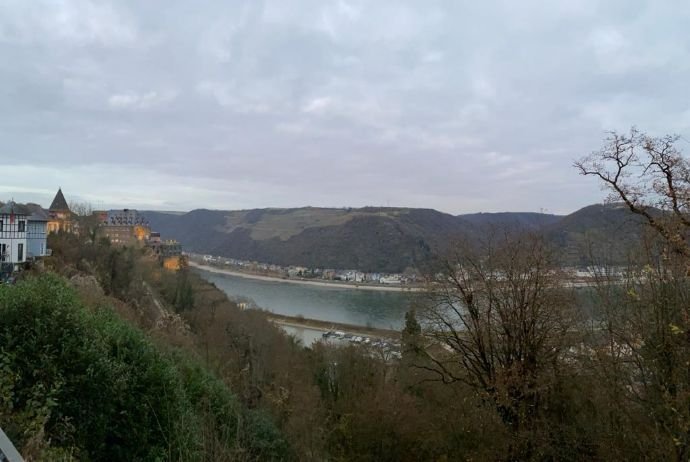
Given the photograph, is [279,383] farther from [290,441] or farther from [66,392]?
[66,392]

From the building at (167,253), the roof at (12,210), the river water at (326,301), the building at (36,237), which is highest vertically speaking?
the roof at (12,210)

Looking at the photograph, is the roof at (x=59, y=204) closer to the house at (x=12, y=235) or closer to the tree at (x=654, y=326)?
the house at (x=12, y=235)

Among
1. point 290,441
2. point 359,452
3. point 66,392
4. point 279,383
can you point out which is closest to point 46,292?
point 66,392

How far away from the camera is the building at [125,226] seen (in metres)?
49.2

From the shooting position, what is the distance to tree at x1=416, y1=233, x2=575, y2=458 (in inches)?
295

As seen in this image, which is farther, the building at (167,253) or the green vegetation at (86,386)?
the building at (167,253)

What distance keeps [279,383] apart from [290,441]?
649 centimetres

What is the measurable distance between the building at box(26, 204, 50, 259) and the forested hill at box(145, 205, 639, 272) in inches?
1749

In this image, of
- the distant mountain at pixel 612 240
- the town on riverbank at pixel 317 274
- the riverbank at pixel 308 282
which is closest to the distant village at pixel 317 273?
the town on riverbank at pixel 317 274

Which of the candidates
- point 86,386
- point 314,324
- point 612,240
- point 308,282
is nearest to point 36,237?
point 86,386

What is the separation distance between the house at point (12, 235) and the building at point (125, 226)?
28470mm

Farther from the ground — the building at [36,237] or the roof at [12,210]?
the roof at [12,210]

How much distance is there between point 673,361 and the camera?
17.2 feet

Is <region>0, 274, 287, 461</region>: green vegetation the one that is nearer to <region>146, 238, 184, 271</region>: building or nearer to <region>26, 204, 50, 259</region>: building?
<region>26, 204, 50, 259</region>: building
